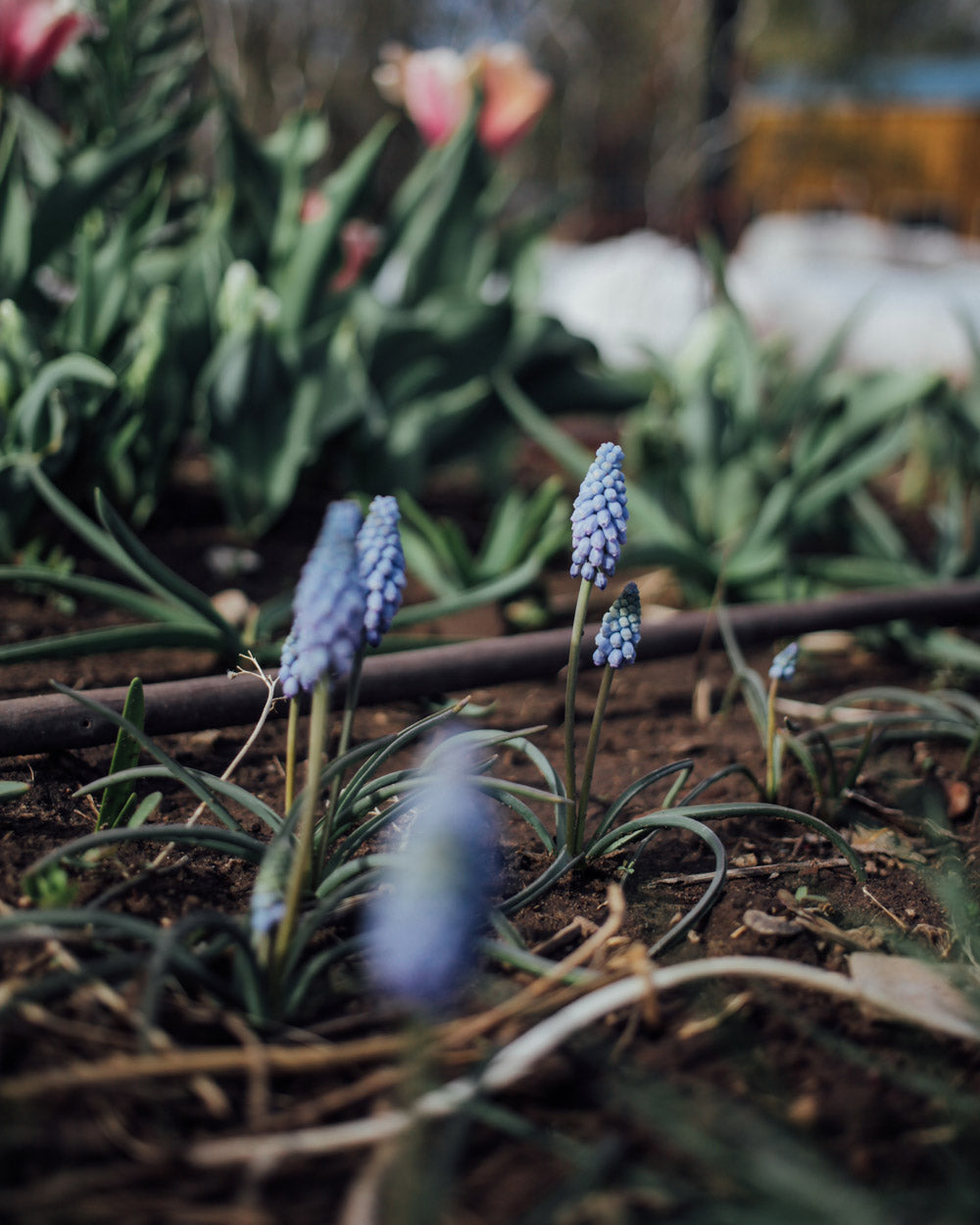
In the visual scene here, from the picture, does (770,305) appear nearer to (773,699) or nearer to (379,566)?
(773,699)

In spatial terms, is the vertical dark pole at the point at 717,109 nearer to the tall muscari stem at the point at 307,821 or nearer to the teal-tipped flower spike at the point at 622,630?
the teal-tipped flower spike at the point at 622,630

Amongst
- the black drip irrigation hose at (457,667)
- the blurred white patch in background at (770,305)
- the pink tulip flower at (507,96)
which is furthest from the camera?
the blurred white patch in background at (770,305)

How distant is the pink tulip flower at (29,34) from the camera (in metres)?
1.81

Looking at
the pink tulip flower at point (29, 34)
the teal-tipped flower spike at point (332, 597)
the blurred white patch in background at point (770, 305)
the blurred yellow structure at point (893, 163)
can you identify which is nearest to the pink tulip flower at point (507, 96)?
the pink tulip flower at point (29, 34)

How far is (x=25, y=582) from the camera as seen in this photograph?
5.88ft

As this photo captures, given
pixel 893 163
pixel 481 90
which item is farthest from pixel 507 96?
pixel 893 163

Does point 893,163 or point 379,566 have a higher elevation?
point 893,163

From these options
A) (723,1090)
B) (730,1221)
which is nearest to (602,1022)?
(723,1090)

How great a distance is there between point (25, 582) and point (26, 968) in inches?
43.7

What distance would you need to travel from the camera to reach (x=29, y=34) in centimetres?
182

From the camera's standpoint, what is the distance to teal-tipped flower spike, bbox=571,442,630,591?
927 mm

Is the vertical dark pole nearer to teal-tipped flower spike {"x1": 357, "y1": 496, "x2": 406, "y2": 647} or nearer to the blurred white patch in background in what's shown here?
the blurred white patch in background

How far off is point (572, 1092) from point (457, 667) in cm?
74

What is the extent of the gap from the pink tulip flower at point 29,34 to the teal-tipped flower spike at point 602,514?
1468 millimetres
